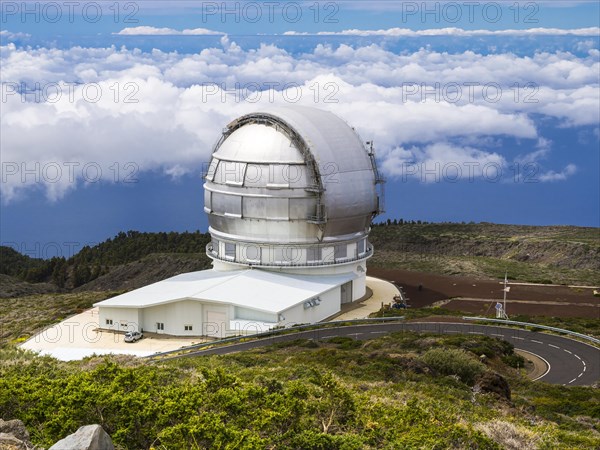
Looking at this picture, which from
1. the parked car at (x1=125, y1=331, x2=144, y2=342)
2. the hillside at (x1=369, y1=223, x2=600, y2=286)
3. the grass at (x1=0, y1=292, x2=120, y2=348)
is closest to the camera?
the parked car at (x1=125, y1=331, x2=144, y2=342)

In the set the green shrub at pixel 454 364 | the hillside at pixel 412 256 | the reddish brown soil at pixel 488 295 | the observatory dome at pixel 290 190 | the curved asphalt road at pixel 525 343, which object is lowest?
the hillside at pixel 412 256

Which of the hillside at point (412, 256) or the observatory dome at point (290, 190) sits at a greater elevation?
the observatory dome at point (290, 190)

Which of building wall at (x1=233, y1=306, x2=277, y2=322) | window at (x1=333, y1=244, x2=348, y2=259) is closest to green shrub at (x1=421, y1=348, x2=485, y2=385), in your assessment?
building wall at (x1=233, y1=306, x2=277, y2=322)

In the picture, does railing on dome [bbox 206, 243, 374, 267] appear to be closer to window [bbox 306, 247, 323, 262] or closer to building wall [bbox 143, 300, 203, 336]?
window [bbox 306, 247, 323, 262]

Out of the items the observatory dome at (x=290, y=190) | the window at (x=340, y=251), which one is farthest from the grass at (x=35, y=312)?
the window at (x=340, y=251)

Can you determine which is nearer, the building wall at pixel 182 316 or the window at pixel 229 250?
the building wall at pixel 182 316

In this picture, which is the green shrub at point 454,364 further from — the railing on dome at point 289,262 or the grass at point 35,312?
the grass at point 35,312
